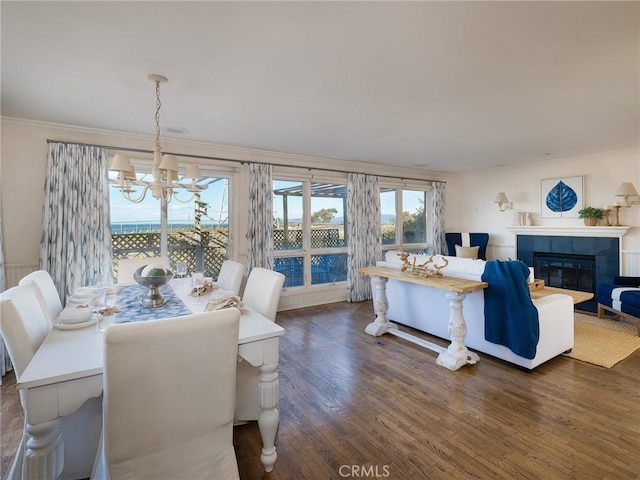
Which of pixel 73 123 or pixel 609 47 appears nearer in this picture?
pixel 609 47

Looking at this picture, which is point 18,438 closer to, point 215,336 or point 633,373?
point 215,336

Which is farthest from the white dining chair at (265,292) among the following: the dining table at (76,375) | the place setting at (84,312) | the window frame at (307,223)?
the window frame at (307,223)

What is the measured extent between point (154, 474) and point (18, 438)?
1.50 m

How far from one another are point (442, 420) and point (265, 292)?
153 cm

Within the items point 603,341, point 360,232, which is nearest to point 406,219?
point 360,232

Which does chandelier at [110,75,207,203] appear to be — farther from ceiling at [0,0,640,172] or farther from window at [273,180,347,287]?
window at [273,180,347,287]

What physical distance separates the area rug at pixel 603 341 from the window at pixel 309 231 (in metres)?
3.38

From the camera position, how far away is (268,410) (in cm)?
177

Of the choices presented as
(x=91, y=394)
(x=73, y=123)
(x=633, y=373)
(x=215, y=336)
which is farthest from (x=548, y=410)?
(x=73, y=123)

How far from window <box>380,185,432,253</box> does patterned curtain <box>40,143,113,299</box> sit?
4.45 metres

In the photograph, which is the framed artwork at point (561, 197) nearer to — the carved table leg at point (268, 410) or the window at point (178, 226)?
the window at point (178, 226)

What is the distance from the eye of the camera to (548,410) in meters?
2.31

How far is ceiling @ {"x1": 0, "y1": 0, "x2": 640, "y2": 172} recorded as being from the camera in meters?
1.74

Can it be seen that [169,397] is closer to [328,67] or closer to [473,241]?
[328,67]
